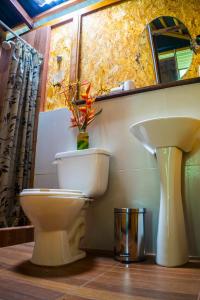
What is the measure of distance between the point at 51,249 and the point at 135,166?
706 millimetres

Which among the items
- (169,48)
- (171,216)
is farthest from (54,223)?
(169,48)

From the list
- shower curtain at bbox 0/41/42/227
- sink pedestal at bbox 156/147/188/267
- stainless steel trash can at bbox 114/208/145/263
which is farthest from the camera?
shower curtain at bbox 0/41/42/227

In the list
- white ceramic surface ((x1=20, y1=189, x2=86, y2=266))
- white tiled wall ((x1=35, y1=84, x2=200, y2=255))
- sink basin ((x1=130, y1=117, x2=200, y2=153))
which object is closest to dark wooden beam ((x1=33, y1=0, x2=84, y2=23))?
white tiled wall ((x1=35, y1=84, x2=200, y2=255))

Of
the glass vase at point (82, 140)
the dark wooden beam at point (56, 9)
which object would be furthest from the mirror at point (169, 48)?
the dark wooden beam at point (56, 9)

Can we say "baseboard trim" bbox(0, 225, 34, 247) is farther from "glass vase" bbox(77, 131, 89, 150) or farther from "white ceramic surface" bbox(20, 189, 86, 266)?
"glass vase" bbox(77, 131, 89, 150)

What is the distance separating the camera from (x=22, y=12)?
106 inches

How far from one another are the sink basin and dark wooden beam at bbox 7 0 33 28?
2233mm

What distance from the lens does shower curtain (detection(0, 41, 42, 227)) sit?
2121mm

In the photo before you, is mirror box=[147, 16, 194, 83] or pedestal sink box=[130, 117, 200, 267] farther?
mirror box=[147, 16, 194, 83]

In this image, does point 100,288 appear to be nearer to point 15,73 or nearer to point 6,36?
point 15,73

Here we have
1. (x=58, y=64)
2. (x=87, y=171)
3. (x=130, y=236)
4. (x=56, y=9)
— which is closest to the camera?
(x=130, y=236)

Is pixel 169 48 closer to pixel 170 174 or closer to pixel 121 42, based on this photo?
pixel 121 42

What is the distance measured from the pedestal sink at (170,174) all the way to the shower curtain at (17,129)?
139 cm

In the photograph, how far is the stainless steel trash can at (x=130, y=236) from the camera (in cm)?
124
